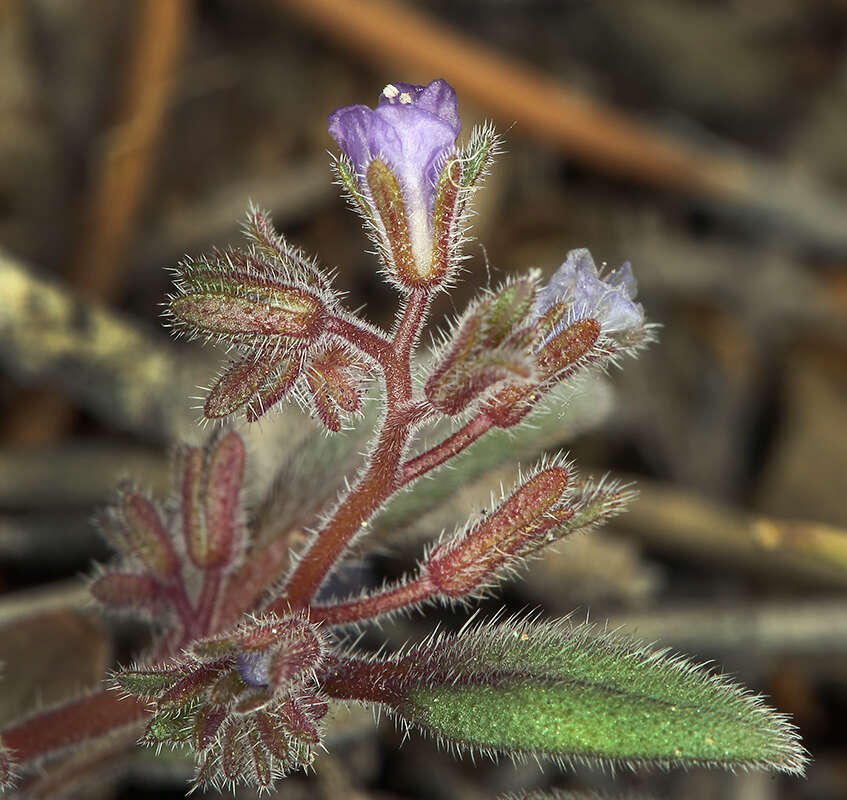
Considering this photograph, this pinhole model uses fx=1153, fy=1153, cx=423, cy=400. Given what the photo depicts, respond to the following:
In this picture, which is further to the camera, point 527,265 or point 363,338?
point 527,265

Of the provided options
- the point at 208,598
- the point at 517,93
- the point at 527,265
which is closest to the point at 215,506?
the point at 208,598

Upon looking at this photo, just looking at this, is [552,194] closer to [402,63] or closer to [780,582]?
[402,63]

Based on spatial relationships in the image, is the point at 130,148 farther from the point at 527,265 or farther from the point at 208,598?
the point at 208,598

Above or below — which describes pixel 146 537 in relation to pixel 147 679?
above

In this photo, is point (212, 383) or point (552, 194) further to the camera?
point (552, 194)

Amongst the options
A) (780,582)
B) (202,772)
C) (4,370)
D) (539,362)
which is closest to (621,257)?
(780,582)

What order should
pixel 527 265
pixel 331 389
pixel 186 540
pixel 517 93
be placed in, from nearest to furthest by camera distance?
pixel 331 389 → pixel 186 540 → pixel 527 265 → pixel 517 93

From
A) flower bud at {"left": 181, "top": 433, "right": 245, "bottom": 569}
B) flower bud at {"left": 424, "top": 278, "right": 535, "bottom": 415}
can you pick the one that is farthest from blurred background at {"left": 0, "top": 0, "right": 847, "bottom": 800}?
flower bud at {"left": 424, "top": 278, "right": 535, "bottom": 415}
